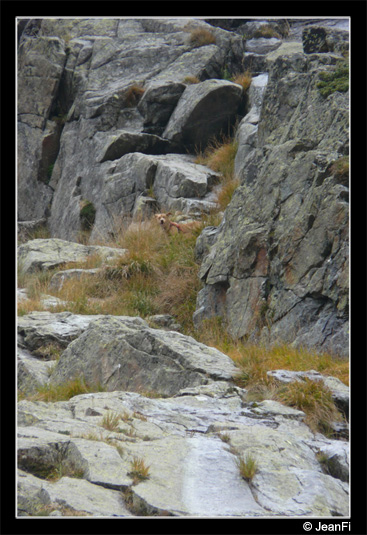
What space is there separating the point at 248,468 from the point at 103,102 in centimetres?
1722

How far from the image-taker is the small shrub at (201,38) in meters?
20.2

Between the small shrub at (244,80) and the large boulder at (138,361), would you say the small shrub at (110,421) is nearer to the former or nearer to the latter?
the large boulder at (138,361)

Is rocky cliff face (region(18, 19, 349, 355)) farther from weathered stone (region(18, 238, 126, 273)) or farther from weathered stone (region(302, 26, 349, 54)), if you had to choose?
weathered stone (region(18, 238, 126, 273))

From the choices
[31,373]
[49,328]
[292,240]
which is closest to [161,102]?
[292,240]

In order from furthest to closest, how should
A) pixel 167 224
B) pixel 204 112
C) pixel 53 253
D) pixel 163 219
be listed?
pixel 204 112 < pixel 163 219 < pixel 167 224 < pixel 53 253

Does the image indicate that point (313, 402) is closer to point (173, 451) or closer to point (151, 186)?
point (173, 451)

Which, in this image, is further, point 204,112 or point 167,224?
point 204,112

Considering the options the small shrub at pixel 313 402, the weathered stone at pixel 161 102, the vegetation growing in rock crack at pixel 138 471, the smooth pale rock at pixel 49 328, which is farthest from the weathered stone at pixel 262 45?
the vegetation growing in rock crack at pixel 138 471

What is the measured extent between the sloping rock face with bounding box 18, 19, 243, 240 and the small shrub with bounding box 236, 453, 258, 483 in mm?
13394

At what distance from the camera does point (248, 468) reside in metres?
3.69

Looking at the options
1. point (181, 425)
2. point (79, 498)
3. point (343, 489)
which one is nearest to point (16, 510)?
point (79, 498)

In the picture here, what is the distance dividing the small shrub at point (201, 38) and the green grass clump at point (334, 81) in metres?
12.1

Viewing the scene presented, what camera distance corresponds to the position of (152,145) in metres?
17.8

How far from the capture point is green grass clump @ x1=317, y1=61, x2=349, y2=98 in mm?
8812
